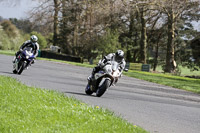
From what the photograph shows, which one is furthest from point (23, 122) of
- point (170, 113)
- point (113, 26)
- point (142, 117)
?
point (113, 26)

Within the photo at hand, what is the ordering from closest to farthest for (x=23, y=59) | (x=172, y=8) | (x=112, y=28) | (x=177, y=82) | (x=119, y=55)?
(x=119, y=55), (x=23, y=59), (x=177, y=82), (x=172, y=8), (x=112, y=28)

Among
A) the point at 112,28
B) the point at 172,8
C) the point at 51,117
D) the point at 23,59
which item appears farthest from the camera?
the point at 112,28

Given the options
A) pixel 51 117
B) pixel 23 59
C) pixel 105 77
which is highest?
pixel 23 59

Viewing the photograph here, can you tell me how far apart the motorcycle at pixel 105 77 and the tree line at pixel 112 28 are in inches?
1235

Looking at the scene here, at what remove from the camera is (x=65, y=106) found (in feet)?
30.6

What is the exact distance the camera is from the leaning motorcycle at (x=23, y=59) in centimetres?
1925

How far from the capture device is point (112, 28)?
66.4 metres

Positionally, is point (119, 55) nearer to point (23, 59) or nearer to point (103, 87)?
point (103, 87)

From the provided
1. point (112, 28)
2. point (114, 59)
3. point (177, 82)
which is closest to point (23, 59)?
point (114, 59)

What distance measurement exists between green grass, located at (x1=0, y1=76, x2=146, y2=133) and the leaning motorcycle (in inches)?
362

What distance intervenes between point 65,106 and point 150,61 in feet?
239

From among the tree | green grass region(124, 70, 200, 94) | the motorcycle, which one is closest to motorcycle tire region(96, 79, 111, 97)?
the motorcycle

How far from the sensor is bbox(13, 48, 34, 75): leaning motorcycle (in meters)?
19.2

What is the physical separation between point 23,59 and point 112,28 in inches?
1879
